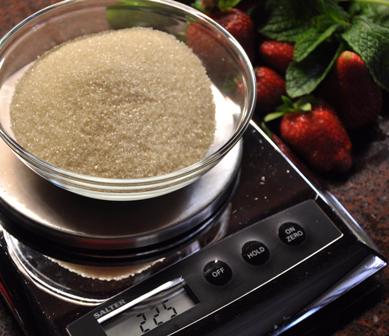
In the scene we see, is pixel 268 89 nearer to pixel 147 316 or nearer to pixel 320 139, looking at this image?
pixel 320 139

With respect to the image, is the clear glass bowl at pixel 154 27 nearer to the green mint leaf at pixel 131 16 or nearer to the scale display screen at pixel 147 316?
the green mint leaf at pixel 131 16

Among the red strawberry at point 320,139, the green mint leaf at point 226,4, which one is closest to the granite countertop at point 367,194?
the red strawberry at point 320,139

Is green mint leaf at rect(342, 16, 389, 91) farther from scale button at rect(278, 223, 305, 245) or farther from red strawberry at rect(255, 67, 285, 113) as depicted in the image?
scale button at rect(278, 223, 305, 245)

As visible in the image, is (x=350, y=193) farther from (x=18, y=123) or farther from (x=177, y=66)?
(x=18, y=123)

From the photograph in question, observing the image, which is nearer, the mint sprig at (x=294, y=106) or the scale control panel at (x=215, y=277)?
the scale control panel at (x=215, y=277)

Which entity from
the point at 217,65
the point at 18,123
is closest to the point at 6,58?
the point at 18,123

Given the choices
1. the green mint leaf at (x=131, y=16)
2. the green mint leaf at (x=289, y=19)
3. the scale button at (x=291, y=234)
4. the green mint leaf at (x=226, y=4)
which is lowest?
the scale button at (x=291, y=234)

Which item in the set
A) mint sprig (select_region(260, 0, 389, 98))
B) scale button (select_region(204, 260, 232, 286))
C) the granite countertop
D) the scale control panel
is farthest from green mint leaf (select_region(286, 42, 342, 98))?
scale button (select_region(204, 260, 232, 286))
